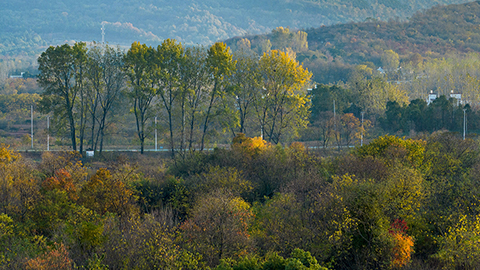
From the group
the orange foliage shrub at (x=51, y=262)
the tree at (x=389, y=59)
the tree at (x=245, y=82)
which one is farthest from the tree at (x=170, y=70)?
the tree at (x=389, y=59)

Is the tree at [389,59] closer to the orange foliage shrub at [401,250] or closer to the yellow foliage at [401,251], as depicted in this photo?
the orange foliage shrub at [401,250]

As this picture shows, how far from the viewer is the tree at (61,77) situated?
57125 millimetres

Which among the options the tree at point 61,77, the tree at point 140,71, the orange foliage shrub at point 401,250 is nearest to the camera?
the orange foliage shrub at point 401,250

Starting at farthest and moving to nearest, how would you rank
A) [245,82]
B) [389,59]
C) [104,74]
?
[389,59]
[245,82]
[104,74]

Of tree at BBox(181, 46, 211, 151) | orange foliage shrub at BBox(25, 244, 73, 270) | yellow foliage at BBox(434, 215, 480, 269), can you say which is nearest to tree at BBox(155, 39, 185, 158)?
tree at BBox(181, 46, 211, 151)

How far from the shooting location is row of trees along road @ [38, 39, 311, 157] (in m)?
58.1

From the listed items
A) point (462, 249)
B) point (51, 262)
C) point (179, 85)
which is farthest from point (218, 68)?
point (51, 262)

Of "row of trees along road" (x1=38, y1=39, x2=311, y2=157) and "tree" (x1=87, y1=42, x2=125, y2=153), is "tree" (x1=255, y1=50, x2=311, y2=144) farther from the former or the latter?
"tree" (x1=87, y1=42, x2=125, y2=153)

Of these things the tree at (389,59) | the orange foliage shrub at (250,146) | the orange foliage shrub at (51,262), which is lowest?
the orange foliage shrub at (51,262)

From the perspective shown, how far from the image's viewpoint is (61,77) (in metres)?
58.4

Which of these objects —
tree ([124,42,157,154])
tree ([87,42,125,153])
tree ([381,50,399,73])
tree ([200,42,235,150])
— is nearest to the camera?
tree ([124,42,157,154])

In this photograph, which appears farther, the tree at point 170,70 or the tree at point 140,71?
the tree at point 140,71

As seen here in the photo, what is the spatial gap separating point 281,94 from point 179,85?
1256 cm

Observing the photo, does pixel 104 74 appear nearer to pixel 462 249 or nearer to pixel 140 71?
pixel 140 71
